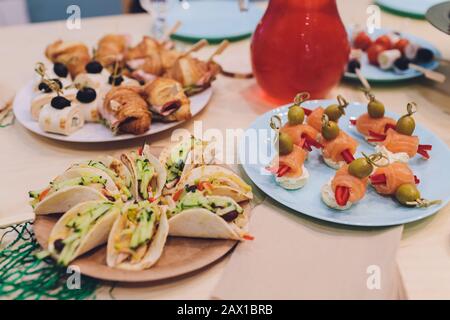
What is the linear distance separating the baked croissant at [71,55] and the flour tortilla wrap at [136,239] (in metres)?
0.70

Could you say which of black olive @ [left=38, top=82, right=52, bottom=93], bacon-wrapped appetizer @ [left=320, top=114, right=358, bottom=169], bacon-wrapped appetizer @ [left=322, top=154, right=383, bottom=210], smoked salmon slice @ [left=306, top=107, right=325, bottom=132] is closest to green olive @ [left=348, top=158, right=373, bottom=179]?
bacon-wrapped appetizer @ [left=322, top=154, right=383, bottom=210]

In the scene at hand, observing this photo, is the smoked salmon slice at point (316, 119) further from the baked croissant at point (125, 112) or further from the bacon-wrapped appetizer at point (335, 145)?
the baked croissant at point (125, 112)

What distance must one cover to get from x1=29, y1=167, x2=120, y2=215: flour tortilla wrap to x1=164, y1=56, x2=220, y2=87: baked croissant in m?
0.48

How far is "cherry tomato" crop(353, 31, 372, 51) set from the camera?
1574 mm

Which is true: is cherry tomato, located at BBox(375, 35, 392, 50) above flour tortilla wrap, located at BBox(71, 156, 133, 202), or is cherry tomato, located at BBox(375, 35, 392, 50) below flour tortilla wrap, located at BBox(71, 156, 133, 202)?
above

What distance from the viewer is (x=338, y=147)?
100cm

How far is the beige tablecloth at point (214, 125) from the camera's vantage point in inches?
31.5

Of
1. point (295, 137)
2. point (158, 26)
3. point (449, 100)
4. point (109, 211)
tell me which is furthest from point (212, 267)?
point (158, 26)

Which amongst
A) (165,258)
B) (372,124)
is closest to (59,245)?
(165,258)

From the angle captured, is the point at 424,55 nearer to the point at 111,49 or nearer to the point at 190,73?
the point at 190,73

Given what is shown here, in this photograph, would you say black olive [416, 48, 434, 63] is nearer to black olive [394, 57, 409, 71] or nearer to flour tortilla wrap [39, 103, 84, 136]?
black olive [394, 57, 409, 71]

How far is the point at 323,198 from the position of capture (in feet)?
3.01

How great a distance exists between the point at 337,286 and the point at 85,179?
492mm

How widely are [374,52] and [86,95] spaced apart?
35.2 inches
